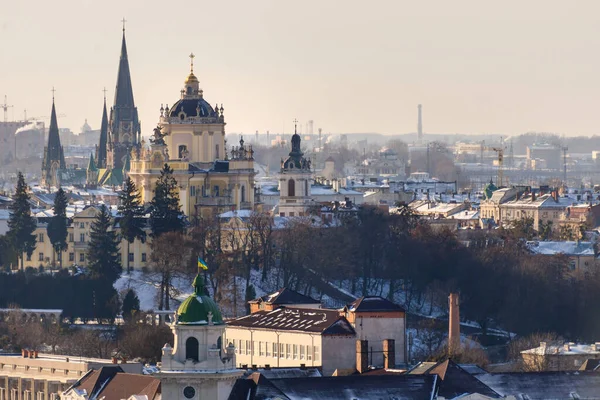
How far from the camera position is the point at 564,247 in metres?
157

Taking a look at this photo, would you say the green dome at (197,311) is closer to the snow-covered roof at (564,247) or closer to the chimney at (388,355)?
the chimney at (388,355)

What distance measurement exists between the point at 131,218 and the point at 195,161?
505 inches

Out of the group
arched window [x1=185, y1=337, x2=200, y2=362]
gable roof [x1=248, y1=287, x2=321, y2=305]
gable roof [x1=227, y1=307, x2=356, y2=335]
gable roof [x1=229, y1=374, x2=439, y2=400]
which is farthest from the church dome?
arched window [x1=185, y1=337, x2=200, y2=362]

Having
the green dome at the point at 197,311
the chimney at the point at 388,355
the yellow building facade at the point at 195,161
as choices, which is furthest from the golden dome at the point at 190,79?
the green dome at the point at 197,311

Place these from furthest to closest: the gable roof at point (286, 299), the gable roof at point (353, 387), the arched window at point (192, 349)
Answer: the gable roof at point (286, 299)
the gable roof at point (353, 387)
the arched window at point (192, 349)

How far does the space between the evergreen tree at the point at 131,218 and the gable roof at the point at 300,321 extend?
3148 centimetres

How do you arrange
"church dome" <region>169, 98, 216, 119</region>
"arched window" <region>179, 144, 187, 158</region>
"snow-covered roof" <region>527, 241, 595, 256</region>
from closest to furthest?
"snow-covered roof" <region>527, 241, 595, 256</region> < "arched window" <region>179, 144, 187, 158</region> < "church dome" <region>169, 98, 216, 119</region>

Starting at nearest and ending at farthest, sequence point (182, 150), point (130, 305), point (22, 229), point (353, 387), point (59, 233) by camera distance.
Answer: point (353, 387), point (130, 305), point (22, 229), point (59, 233), point (182, 150)

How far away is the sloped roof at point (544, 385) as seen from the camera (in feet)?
276

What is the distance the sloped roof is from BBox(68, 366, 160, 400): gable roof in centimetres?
1019

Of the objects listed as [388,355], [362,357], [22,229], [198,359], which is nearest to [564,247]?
[22,229]

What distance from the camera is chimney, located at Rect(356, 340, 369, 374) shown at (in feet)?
303

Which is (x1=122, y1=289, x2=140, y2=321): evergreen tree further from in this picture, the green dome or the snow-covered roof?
the green dome

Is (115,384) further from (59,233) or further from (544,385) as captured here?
(59,233)
